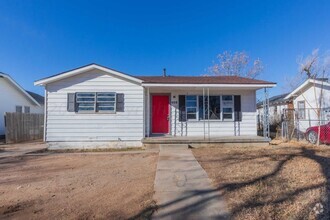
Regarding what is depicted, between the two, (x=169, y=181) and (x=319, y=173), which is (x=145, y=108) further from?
(x=319, y=173)

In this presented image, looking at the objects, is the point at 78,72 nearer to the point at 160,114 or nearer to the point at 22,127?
the point at 160,114

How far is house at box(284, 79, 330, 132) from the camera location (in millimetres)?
14328

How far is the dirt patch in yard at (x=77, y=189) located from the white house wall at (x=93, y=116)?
8.91ft

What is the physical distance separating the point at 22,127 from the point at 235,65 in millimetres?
25057

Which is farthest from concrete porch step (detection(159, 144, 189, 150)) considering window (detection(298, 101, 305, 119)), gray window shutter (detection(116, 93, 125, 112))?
window (detection(298, 101, 305, 119))

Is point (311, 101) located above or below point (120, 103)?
above

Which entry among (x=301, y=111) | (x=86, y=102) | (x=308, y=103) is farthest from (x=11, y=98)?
(x=301, y=111)

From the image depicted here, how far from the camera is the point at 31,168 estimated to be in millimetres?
6773

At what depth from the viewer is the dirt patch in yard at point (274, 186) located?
126 inches

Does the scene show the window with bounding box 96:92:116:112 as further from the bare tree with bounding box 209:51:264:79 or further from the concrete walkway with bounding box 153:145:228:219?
the bare tree with bounding box 209:51:264:79

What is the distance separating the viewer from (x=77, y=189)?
15.2ft

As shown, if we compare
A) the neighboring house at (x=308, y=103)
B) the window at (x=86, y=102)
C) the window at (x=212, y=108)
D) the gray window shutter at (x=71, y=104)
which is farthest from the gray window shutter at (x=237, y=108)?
the gray window shutter at (x=71, y=104)

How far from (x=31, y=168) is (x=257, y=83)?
9.78 meters

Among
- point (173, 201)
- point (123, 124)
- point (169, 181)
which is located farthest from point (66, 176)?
point (123, 124)
